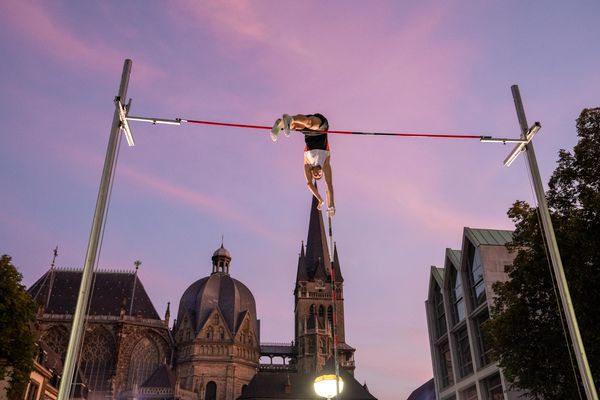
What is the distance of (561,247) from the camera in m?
16.3

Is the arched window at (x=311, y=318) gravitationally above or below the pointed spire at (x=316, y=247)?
below

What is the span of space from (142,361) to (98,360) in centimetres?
479

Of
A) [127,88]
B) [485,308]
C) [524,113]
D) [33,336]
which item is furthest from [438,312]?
[127,88]

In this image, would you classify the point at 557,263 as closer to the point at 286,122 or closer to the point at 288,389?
the point at 286,122

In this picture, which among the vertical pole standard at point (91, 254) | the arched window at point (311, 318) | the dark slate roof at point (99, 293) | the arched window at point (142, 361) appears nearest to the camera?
the vertical pole standard at point (91, 254)

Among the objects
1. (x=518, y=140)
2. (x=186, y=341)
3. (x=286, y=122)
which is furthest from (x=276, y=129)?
(x=186, y=341)

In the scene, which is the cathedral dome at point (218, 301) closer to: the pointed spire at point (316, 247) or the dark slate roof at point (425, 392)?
the pointed spire at point (316, 247)

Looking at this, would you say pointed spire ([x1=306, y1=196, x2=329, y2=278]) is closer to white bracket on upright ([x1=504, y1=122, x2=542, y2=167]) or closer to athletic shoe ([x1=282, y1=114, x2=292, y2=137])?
white bracket on upright ([x1=504, y1=122, x2=542, y2=167])

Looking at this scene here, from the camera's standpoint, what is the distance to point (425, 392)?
57531 mm

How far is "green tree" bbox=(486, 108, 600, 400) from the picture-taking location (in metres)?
15.8

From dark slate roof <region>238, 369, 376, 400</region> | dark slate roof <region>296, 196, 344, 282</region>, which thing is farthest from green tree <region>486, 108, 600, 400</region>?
dark slate roof <region>296, 196, 344, 282</region>

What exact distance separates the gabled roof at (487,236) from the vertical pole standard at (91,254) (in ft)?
81.6

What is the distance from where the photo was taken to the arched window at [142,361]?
194 feet

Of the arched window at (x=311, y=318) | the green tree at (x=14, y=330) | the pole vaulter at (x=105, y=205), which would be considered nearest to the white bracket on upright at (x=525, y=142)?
the pole vaulter at (x=105, y=205)
